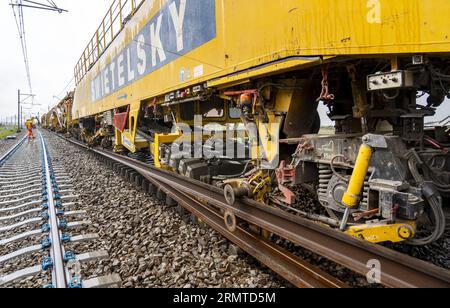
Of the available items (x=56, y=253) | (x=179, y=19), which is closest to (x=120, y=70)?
(x=179, y=19)

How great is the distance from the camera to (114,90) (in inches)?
350

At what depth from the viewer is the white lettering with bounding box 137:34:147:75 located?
6.24 m

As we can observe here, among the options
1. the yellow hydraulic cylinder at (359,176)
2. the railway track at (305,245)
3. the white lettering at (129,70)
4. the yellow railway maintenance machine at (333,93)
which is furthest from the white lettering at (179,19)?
the yellow hydraulic cylinder at (359,176)

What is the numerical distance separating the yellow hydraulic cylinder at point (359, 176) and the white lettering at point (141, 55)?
5037 millimetres

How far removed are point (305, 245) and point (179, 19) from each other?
3.60 meters

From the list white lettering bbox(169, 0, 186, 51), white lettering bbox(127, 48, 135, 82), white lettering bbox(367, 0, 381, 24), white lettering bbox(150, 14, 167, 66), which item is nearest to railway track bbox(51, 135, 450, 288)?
white lettering bbox(367, 0, 381, 24)

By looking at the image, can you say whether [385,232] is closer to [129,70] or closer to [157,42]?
[157,42]

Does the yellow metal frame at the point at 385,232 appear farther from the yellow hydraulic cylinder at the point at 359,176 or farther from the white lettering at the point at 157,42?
the white lettering at the point at 157,42

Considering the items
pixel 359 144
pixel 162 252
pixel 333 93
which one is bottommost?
pixel 162 252

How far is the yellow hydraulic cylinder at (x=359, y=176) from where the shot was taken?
7.26 ft

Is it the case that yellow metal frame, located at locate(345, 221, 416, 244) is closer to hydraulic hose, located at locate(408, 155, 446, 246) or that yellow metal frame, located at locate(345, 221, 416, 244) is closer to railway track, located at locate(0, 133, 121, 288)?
hydraulic hose, located at locate(408, 155, 446, 246)

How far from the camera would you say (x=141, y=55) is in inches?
253
